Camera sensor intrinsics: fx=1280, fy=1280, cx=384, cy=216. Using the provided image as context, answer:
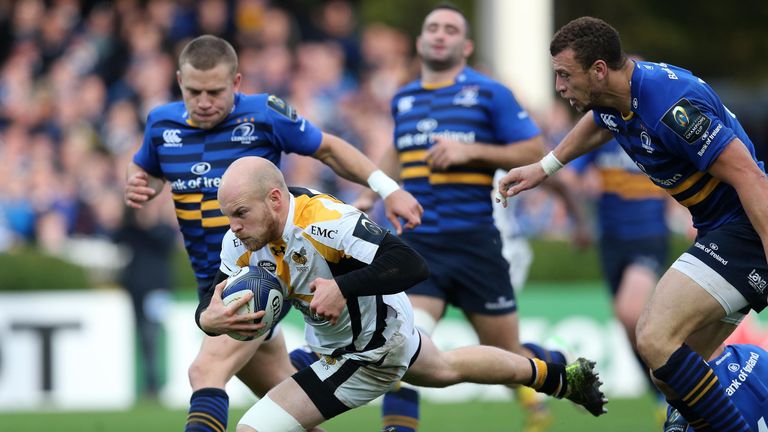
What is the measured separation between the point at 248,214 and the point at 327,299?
0.56m

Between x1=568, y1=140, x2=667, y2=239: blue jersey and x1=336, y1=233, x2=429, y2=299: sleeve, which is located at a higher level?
x1=336, y1=233, x2=429, y2=299: sleeve

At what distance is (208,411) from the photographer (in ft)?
22.2

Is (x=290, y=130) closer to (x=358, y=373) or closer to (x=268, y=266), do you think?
(x=268, y=266)

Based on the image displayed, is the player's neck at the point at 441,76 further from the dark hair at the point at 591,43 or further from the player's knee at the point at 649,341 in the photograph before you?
the player's knee at the point at 649,341

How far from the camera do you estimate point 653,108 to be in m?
6.54

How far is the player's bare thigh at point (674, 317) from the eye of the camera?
6.55m

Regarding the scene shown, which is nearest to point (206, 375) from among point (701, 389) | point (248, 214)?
point (248, 214)

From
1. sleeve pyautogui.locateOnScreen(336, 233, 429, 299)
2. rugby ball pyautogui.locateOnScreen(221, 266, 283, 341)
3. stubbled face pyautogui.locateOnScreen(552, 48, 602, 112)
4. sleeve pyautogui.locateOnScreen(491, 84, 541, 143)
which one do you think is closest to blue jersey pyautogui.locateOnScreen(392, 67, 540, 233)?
sleeve pyautogui.locateOnScreen(491, 84, 541, 143)

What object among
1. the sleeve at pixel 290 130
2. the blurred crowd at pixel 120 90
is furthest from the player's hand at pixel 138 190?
the blurred crowd at pixel 120 90

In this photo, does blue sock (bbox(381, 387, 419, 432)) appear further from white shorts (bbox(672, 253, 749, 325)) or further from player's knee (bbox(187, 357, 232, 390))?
white shorts (bbox(672, 253, 749, 325))

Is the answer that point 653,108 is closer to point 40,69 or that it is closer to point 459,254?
point 459,254

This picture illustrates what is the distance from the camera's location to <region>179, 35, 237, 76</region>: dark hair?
716cm

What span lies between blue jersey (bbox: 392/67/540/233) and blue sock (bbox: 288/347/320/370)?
3.89 feet

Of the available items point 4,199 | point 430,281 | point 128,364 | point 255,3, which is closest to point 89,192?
point 4,199
